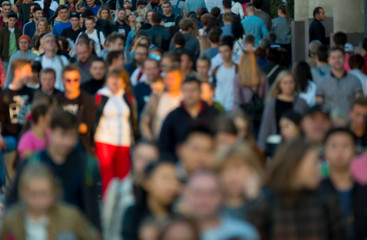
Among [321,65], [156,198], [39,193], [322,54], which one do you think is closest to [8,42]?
[321,65]

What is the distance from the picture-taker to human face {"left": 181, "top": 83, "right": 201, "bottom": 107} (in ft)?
40.6

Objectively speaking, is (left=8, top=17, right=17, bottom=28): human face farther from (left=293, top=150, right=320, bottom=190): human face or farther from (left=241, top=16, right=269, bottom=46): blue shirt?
(left=293, top=150, right=320, bottom=190): human face

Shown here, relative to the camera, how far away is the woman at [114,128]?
46.5 ft

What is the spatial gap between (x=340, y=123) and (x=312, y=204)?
8.64ft

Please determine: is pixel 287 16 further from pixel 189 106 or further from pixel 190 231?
pixel 190 231

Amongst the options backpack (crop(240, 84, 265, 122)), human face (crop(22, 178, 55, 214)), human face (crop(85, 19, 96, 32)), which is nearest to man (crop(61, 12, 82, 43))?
human face (crop(85, 19, 96, 32))

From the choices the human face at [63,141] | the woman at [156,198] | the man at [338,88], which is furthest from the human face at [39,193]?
the man at [338,88]

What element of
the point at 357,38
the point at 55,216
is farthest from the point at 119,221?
the point at 357,38

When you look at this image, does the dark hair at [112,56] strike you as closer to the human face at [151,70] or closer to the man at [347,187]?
the human face at [151,70]

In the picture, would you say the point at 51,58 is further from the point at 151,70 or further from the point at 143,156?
→ the point at 143,156

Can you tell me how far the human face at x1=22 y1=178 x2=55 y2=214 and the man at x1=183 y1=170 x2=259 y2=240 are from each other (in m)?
1.21

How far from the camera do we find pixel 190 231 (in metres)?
5.95

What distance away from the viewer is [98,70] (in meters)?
16.4

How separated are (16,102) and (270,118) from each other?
3.26m
